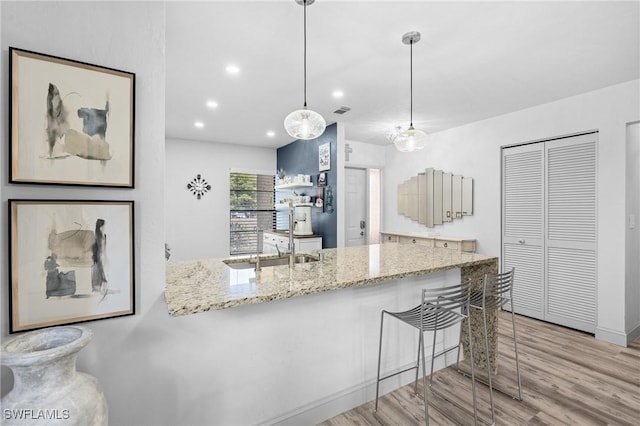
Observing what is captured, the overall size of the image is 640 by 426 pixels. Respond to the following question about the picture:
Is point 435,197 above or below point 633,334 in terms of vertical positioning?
above

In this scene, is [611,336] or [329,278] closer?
[329,278]

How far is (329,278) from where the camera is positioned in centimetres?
171

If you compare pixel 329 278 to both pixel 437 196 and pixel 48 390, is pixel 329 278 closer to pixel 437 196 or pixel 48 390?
pixel 48 390

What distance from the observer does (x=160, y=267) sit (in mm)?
1421

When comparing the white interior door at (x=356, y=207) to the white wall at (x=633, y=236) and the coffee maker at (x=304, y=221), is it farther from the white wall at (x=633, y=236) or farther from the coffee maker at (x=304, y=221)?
the white wall at (x=633, y=236)

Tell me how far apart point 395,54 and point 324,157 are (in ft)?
7.88

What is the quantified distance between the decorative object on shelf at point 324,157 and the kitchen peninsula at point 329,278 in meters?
2.15

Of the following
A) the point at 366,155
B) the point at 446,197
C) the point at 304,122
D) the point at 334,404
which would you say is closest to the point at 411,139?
the point at 304,122

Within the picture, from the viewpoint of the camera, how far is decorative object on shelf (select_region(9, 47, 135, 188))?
1139 millimetres

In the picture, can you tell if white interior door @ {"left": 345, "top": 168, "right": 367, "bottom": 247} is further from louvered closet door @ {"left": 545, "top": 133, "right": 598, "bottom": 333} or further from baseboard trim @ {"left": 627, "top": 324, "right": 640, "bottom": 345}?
baseboard trim @ {"left": 627, "top": 324, "right": 640, "bottom": 345}

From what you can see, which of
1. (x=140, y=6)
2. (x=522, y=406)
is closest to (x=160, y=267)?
(x=140, y=6)

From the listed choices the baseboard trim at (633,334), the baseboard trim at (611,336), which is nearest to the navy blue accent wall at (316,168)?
the baseboard trim at (611,336)

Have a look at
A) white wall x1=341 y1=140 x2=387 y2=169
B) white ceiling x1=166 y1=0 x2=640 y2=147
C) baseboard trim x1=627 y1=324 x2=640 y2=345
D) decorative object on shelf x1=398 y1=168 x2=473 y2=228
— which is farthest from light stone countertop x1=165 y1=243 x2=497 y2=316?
white wall x1=341 y1=140 x2=387 y2=169

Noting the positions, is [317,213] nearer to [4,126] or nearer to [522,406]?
[522,406]
